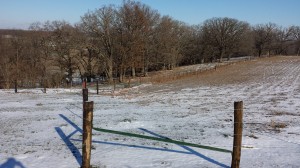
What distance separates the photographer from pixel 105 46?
56094mm

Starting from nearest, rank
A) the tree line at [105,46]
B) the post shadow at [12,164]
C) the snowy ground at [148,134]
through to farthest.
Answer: the post shadow at [12,164], the snowy ground at [148,134], the tree line at [105,46]

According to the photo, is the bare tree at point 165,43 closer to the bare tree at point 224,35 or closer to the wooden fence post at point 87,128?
the bare tree at point 224,35

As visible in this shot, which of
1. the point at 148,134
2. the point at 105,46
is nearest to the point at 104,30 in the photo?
the point at 105,46

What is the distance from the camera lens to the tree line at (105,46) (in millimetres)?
52969

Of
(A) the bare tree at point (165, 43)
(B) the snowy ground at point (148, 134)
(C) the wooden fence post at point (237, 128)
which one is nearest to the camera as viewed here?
(C) the wooden fence post at point (237, 128)

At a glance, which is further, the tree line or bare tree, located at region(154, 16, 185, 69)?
bare tree, located at region(154, 16, 185, 69)

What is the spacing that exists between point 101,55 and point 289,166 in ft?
175

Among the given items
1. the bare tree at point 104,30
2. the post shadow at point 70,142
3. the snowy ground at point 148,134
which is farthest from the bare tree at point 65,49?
the post shadow at point 70,142

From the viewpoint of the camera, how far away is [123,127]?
13156 mm

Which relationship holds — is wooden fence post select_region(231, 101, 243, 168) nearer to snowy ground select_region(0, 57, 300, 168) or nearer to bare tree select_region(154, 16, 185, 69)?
snowy ground select_region(0, 57, 300, 168)

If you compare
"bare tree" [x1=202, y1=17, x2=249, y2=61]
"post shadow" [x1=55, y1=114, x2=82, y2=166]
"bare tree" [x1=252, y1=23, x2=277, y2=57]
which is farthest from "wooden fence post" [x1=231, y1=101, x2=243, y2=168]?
"bare tree" [x1=252, y1=23, x2=277, y2=57]

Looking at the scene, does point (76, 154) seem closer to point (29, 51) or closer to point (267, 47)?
point (29, 51)

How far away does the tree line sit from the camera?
2085 inches

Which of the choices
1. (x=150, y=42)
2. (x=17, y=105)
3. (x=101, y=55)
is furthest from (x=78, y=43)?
(x=17, y=105)
